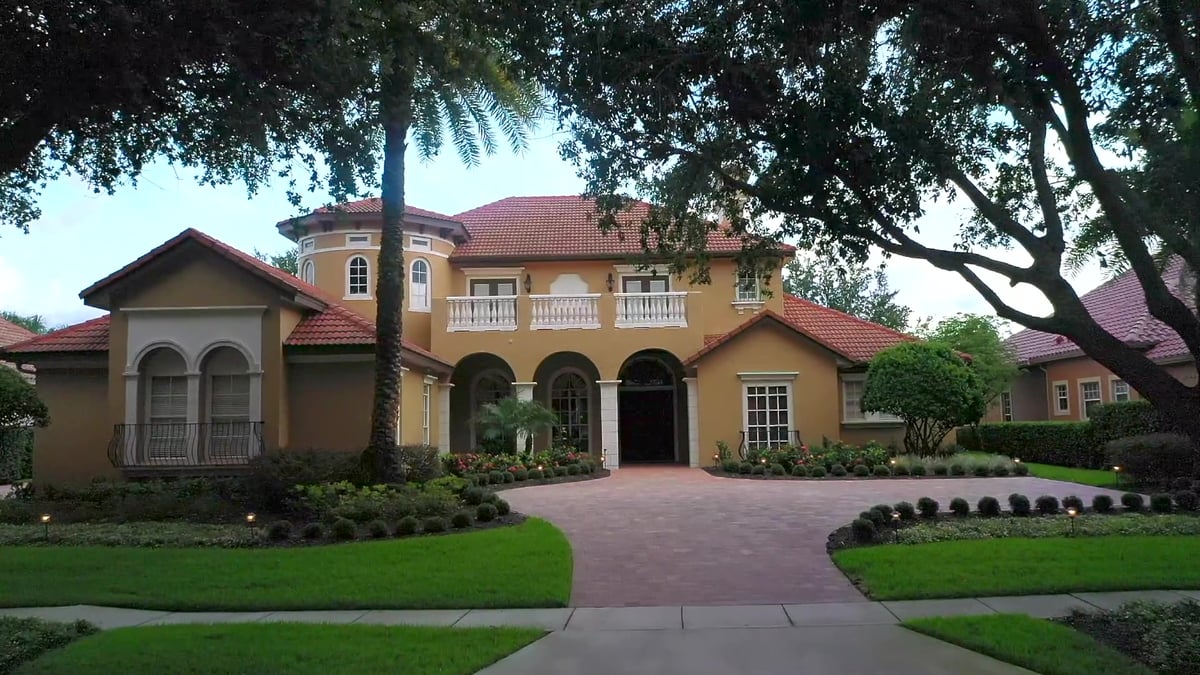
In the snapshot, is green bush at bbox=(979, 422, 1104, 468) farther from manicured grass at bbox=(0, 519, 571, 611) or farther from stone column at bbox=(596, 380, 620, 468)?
manicured grass at bbox=(0, 519, 571, 611)

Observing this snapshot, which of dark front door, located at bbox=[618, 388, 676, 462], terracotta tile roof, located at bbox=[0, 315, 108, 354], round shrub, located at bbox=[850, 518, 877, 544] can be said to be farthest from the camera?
dark front door, located at bbox=[618, 388, 676, 462]

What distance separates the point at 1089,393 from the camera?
27.1 m

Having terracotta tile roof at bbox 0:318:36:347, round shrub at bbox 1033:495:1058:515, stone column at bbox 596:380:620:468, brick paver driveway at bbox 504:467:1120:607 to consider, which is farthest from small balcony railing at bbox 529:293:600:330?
terracotta tile roof at bbox 0:318:36:347

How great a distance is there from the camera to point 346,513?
1226 centimetres

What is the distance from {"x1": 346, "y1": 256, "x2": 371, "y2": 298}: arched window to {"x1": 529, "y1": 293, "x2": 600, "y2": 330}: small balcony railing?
15.4ft

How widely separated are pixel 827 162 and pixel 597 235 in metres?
18.6

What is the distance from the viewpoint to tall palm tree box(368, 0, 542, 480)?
31.7 feet

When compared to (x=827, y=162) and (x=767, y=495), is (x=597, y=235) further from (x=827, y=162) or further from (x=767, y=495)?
(x=827, y=162)

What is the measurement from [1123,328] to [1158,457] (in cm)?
953

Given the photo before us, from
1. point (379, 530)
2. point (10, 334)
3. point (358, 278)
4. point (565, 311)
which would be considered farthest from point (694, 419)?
point (10, 334)

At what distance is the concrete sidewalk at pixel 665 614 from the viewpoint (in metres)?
7.25

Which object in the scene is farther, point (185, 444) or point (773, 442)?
point (773, 442)

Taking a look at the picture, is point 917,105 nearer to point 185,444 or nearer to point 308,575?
point 308,575

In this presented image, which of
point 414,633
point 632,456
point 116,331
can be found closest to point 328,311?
point 116,331
